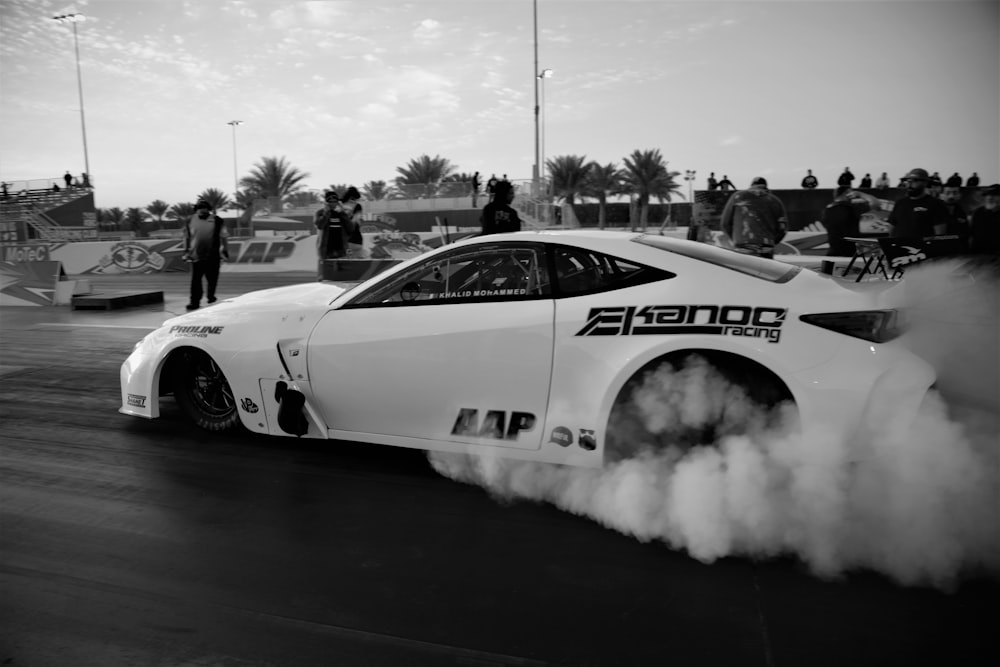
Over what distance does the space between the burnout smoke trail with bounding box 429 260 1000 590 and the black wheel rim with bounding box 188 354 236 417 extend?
2.48 m

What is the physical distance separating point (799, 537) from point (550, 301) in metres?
1.47

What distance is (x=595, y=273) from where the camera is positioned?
3.23 meters

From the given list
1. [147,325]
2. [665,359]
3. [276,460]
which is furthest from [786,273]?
[147,325]

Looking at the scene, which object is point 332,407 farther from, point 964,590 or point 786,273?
point 964,590

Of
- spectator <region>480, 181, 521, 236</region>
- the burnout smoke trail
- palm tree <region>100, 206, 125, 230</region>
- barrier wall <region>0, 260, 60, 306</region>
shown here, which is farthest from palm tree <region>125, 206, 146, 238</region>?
the burnout smoke trail

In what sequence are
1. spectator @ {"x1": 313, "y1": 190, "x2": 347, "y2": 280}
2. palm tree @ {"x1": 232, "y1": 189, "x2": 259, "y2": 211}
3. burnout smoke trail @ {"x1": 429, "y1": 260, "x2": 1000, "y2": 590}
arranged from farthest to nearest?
1. palm tree @ {"x1": 232, "y1": 189, "x2": 259, "y2": 211}
2. spectator @ {"x1": 313, "y1": 190, "x2": 347, "y2": 280}
3. burnout smoke trail @ {"x1": 429, "y1": 260, "x2": 1000, "y2": 590}

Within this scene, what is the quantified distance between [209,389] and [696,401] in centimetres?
301

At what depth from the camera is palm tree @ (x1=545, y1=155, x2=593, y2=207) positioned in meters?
41.1

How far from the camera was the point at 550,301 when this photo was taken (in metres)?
3.25

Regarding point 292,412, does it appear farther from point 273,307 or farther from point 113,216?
point 113,216

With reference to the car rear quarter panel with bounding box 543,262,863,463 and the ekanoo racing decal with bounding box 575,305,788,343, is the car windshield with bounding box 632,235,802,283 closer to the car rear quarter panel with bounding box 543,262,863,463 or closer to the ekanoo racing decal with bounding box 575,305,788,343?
the car rear quarter panel with bounding box 543,262,863,463

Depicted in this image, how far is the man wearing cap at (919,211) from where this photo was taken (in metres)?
6.69

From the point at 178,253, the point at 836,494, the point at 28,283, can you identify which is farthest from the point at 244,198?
the point at 836,494

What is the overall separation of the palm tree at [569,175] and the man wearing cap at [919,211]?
3485 centimetres
